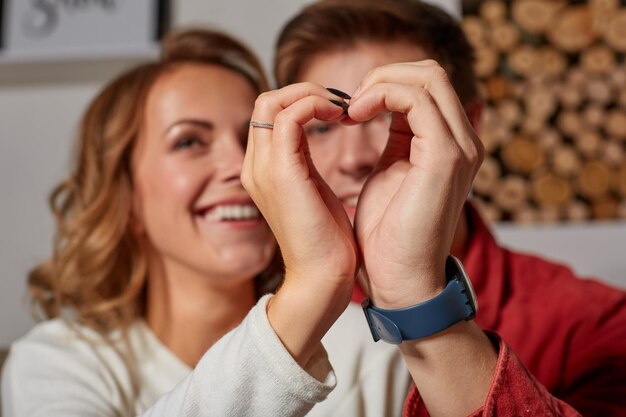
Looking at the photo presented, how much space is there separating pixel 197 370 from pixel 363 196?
258 millimetres

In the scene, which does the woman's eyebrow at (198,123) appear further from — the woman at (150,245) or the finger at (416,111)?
the finger at (416,111)

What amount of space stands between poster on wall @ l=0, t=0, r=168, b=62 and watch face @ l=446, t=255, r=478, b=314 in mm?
1492

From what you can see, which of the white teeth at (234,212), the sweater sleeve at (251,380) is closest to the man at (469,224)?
the white teeth at (234,212)

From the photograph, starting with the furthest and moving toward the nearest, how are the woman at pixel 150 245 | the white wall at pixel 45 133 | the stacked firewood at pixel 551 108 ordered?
the stacked firewood at pixel 551 108 < the white wall at pixel 45 133 < the woman at pixel 150 245

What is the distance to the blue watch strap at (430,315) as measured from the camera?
68 centimetres

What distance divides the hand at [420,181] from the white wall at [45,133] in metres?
1.38

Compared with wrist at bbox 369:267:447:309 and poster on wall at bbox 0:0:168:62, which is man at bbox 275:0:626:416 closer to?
wrist at bbox 369:267:447:309

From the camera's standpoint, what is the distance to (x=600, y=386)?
1.06m

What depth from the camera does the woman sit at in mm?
1202

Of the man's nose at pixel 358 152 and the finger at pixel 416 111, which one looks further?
the man's nose at pixel 358 152

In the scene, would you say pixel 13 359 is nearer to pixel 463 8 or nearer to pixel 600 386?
pixel 600 386

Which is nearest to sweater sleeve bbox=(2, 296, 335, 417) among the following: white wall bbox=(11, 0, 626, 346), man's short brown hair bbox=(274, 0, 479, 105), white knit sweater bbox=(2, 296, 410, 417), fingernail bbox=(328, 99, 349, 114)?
white knit sweater bbox=(2, 296, 410, 417)

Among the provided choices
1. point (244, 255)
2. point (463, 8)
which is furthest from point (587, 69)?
point (244, 255)

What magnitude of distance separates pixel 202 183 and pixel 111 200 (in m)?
0.25
